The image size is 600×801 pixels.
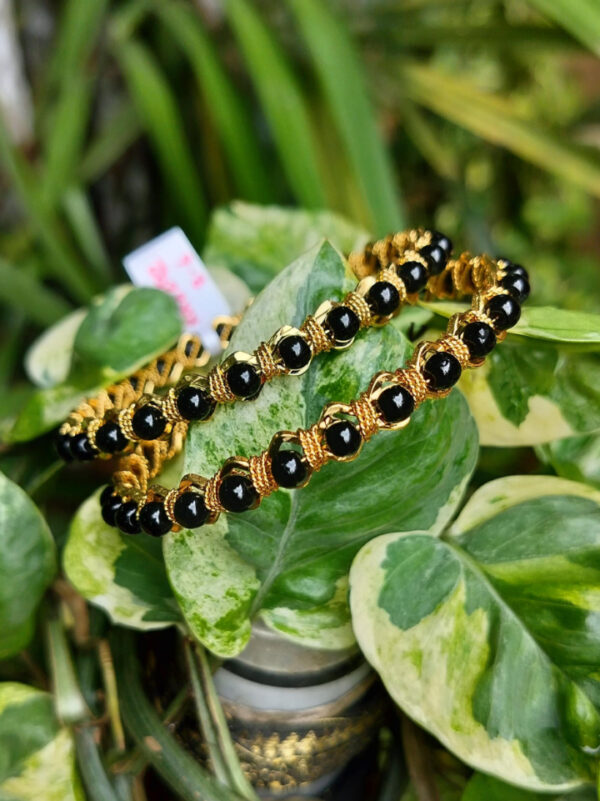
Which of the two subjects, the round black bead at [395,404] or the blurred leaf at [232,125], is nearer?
the round black bead at [395,404]

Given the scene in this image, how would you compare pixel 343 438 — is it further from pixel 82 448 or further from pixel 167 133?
pixel 167 133

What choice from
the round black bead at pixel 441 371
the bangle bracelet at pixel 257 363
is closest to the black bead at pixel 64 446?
the bangle bracelet at pixel 257 363

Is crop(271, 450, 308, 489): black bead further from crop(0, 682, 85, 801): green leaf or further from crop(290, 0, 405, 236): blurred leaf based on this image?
crop(290, 0, 405, 236): blurred leaf

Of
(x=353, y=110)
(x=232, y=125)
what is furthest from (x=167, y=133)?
(x=353, y=110)

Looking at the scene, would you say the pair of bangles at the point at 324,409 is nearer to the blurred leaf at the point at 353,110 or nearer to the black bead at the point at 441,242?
the black bead at the point at 441,242

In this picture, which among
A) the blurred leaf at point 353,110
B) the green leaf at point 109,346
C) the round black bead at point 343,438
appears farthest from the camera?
the blurred leaf at point 353,110

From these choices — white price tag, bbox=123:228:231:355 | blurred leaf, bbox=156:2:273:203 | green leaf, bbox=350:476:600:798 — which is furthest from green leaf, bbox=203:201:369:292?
blurred leaf, bbox=156:2:273:203
